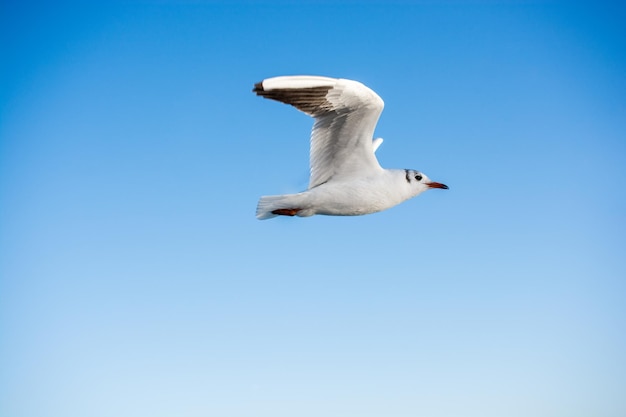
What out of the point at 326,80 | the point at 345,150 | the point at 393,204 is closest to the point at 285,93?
the point at 326,80

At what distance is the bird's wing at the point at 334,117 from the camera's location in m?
9.39

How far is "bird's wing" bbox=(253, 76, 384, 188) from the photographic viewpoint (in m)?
9.39

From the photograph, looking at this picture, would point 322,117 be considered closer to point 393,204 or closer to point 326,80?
point 326,80

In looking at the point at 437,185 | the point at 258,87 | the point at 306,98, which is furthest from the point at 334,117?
the point at 437,185

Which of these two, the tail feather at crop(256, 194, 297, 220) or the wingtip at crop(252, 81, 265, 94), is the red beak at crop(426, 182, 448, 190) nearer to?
the tail feather at crop(256, 194, 297, 220)

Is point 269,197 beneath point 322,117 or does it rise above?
beneath

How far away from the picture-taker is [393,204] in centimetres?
1050

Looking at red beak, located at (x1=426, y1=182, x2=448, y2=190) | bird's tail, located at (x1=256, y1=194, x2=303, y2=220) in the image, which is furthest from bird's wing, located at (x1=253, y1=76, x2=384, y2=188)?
red beak, located at (x1=426, y1=182, x2=448, y2=190)

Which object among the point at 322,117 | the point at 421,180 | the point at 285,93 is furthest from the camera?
the point at 421,180

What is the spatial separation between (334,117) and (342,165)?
0.83 m

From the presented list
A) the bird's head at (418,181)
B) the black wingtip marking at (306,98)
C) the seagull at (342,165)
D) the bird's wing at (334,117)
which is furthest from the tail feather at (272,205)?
the bird's head at (418,181)

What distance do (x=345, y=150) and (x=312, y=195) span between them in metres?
0.88

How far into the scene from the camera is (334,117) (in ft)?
33.2

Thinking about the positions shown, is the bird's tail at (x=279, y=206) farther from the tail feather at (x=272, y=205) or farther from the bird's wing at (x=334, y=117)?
the bird's wing at (x=334, y=117)
